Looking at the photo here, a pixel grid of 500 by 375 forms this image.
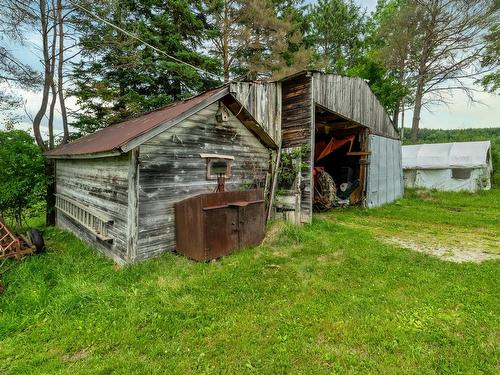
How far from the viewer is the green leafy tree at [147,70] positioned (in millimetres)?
13656

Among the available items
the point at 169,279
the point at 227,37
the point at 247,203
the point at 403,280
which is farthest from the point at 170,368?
the point at 227,37

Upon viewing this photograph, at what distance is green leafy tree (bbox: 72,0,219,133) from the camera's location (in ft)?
44.8

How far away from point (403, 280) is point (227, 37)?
15436 mm

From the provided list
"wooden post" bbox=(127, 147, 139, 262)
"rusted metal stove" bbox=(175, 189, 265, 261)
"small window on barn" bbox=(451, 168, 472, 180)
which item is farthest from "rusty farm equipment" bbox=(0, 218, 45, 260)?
"small window on barn" bbox=(451, 168, 472, 180)

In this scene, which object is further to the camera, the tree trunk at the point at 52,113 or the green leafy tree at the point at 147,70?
the green leafy tree at the point at 147,70

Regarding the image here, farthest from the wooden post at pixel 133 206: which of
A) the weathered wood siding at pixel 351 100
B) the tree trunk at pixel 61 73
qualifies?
the tree trunk at pixel 61 73

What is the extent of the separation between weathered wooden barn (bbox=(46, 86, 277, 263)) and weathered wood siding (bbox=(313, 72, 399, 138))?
3097 millimetres

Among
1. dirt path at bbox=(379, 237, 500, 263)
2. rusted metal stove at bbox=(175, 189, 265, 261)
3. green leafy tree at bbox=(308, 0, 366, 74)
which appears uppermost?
green leafy tree at bbox=(308, 0, 366, 74)

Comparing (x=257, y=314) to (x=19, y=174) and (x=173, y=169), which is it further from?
(x=19, y=174)

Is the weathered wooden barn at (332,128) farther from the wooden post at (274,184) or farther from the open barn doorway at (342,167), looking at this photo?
the wooden post at (274,184)

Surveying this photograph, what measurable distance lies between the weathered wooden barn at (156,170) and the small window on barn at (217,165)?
0.08 feet

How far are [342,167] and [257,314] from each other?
1141 cm

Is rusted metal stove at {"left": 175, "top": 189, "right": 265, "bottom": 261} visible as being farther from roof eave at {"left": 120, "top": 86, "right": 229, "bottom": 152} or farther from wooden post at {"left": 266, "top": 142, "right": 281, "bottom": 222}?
wooden post at {"left": 266, "top": 142, "right": 281, "bottom": 222}

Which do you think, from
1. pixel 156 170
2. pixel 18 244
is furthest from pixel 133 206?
pixel 18 244
